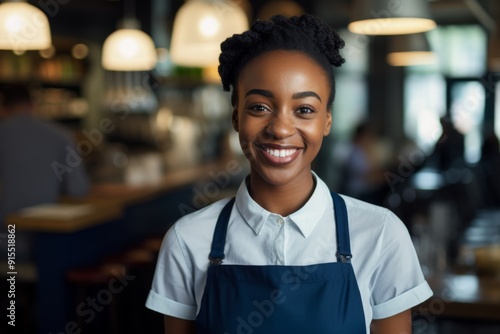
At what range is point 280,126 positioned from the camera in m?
1.36

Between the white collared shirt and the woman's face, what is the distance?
0.12 m

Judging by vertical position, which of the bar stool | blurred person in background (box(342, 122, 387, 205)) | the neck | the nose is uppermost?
the nose

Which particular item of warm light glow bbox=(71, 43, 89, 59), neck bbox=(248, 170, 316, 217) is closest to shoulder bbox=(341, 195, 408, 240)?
neck bbox=(248, 170, 316, 217)

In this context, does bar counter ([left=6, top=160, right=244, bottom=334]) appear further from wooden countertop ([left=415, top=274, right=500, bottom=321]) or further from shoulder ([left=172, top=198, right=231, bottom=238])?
shoulder ([left=172, top=198, right=231, bottom=238])

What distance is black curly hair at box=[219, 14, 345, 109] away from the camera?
4.60 feet

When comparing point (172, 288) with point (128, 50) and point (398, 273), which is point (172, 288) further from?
point (128, 50)

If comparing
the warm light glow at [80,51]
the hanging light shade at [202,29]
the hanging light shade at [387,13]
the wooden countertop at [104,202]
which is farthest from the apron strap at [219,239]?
the warm light glow at [80,51]

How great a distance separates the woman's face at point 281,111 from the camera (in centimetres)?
137

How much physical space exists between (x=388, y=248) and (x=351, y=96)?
430 inches

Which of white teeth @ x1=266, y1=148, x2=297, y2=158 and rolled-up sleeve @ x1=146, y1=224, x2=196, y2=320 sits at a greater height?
white teeth @ x1=266, y1=148, x2=297, y2=158

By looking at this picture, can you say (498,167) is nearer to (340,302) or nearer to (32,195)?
(32,195)

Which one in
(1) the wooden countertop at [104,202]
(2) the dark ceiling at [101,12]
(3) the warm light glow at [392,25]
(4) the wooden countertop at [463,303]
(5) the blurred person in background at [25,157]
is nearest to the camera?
(4) the wooden countertop at [463,303]

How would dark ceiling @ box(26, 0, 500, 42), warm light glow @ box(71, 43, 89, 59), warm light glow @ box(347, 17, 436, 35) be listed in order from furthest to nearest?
1. warm light glow @ box(71, 43, 89, 59)
2. dark ceiling @ box(26, 0, 500, 42)
3. warm light glow @ box(347, 17, 436, 35)

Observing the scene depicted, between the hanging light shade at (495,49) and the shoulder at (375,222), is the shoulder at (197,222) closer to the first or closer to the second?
the shoulder at (375,222)
